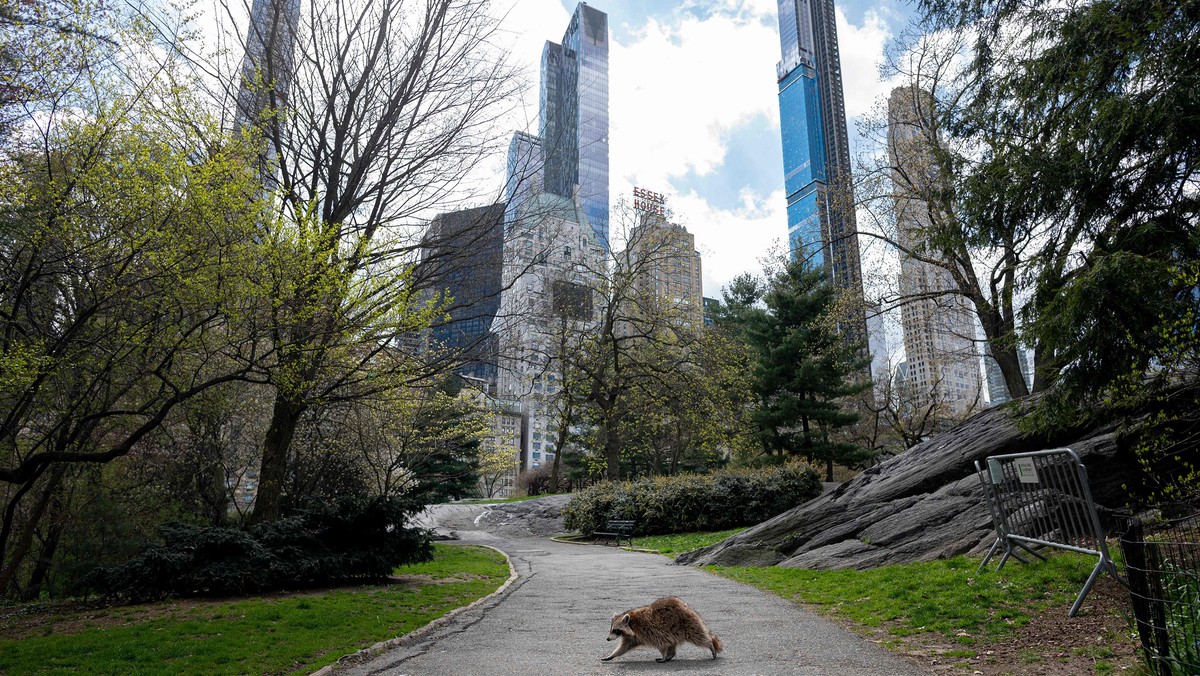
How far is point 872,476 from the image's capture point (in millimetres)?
14352

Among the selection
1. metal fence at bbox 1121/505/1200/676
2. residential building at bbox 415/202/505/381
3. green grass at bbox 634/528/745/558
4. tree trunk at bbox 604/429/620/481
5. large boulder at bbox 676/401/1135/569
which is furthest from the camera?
tree trunk at bbox 604/429/620/481

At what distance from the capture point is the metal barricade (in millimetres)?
5957

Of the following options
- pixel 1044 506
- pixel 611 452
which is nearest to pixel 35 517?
pixel 1044 506

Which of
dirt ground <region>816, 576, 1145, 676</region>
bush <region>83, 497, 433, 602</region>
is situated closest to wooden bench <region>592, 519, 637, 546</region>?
bush <region>83, 497, 433, 602</region>

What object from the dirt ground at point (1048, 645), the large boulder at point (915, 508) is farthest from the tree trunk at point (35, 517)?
the large boulder at point (915, 508)

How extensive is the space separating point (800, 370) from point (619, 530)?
44.5 feet

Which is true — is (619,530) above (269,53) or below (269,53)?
below

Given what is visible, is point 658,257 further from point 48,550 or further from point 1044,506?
point 48,550

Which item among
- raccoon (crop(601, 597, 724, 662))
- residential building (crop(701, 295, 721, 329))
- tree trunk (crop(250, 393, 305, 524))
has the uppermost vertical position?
residential building (crop(701, 295, 721, 329))

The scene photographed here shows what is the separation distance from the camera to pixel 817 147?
1427 inches

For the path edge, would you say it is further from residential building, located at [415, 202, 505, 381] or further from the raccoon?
residential building, located at [415, 202, 505, 381]

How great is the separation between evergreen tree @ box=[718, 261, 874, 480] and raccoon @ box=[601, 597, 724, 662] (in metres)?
24.4

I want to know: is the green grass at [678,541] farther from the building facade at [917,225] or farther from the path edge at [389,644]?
the building facade at [917,225]

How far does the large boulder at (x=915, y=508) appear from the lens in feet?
30.2
